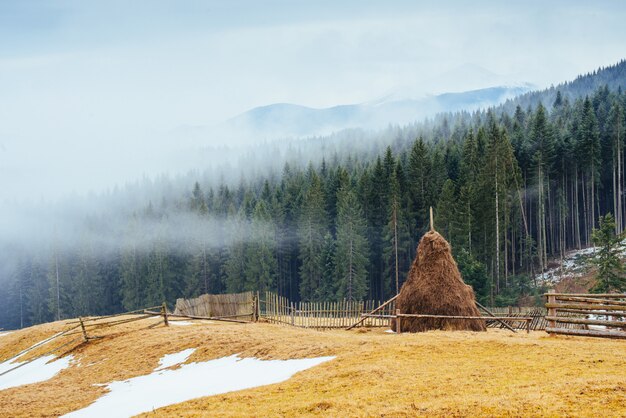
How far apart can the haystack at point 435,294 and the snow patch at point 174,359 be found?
947 cm

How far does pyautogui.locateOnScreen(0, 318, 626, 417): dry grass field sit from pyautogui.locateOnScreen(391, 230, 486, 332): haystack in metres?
5.08

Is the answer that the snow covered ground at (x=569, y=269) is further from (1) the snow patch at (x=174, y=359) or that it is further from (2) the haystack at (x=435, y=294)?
(1) the snow patch at (x=174, y=359)

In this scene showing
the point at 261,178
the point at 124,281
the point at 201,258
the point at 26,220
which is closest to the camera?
the point at 201,258

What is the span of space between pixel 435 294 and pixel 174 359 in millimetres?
11136

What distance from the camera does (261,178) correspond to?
15812 cm

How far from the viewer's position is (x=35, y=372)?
23.8 metres

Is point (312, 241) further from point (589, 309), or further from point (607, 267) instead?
point (589, 309)

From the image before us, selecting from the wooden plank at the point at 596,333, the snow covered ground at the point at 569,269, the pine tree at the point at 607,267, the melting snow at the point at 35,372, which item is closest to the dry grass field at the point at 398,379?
the wooden plank at the point at 596,333

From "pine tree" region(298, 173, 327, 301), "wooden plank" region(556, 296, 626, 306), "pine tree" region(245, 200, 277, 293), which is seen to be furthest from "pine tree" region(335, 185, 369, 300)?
"wooden plank" region(556, 296, 626, 306)

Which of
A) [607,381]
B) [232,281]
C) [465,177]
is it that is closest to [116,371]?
[607,381]

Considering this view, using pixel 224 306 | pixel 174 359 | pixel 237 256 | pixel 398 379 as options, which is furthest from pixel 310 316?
pixel 237 256

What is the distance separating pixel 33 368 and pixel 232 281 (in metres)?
52.5

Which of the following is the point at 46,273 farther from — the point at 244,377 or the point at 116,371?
the point at 244,377

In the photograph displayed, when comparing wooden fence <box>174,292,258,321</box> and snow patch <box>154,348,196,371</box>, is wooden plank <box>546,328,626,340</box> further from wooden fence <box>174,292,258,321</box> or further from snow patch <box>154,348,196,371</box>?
wooden fence <box>174,292,258,321</box>
